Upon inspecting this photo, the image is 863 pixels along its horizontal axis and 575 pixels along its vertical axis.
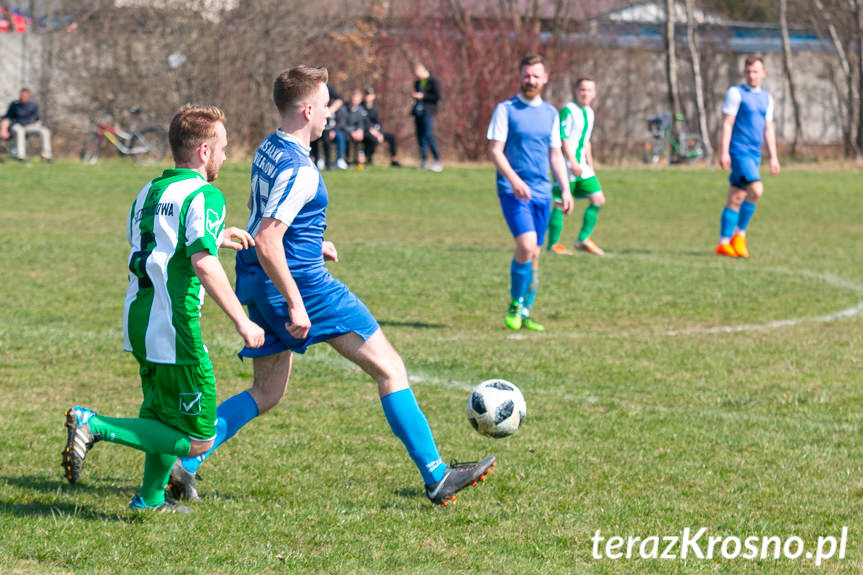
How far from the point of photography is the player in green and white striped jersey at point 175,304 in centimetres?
434

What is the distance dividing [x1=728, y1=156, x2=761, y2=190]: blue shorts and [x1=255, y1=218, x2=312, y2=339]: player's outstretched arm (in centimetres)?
1039

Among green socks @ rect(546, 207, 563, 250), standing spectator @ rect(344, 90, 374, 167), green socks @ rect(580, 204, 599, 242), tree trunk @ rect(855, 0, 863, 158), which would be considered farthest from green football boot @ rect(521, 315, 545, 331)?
tree trunk @ rect(855, 0, 863, 158)

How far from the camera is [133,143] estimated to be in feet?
89.4

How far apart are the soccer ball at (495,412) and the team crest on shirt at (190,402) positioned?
1.49 metres

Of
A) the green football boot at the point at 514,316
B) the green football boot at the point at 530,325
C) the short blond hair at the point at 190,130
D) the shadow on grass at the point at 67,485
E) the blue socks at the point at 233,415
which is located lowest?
the green football boot at the point at 530,325

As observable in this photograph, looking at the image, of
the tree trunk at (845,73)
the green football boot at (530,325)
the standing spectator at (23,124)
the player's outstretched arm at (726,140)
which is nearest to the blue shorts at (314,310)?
the green football boot at (530,325)

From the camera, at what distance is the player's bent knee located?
4555 mm

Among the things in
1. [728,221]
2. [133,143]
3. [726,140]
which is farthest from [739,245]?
[133,143]

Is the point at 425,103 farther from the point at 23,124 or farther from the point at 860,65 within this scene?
the point at 860,65

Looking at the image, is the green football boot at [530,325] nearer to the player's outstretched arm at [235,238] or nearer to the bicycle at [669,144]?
the player's outstretched arm at [235,238]

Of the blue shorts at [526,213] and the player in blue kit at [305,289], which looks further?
the blue shorts at [526,213]

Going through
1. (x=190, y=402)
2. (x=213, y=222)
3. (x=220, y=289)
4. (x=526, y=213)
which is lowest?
(x=190, y=402)

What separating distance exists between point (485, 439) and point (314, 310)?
1.64m

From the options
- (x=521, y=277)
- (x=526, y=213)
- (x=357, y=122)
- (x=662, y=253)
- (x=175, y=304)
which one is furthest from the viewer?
(x=357, y=122)
